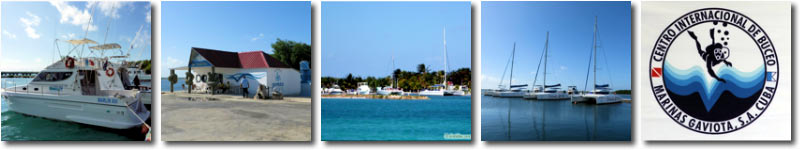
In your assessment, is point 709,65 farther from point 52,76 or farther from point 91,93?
point 52,76

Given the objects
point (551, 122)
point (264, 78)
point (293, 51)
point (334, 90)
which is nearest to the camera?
point (293, 51)

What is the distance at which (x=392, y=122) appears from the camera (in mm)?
3764

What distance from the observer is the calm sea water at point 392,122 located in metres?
3.73

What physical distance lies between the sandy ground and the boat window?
1.04m

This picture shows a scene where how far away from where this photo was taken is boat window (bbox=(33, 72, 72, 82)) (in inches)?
147

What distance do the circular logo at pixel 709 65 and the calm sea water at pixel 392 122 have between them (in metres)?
2.01

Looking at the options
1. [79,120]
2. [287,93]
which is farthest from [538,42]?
[79,120]

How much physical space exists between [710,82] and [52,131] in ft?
22.4

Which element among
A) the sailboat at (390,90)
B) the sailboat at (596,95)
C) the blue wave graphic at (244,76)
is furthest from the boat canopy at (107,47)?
the sailboat at (596,95)

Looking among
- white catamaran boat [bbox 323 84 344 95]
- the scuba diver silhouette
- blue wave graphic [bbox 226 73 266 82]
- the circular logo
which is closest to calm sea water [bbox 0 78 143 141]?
blue wave graphic [bbox 226 73 266 82]

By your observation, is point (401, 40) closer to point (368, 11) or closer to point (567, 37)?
point (368, 11)

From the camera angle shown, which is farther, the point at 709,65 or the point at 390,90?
the point at 390,90

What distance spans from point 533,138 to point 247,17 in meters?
3.26

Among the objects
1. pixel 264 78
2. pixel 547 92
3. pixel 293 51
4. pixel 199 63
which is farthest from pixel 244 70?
pixel 547 92
